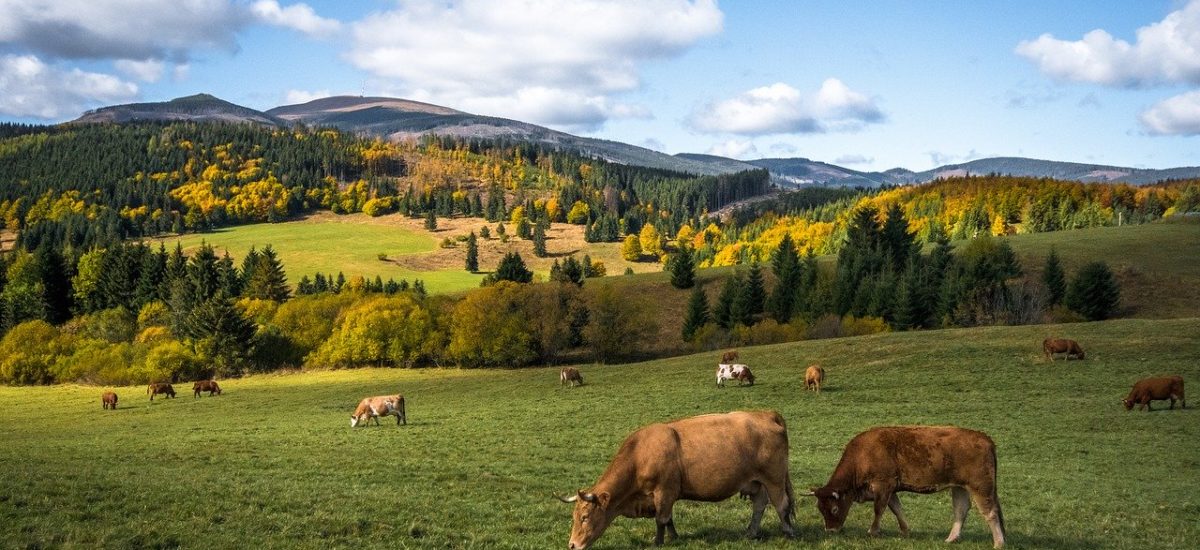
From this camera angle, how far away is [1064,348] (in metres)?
46.2

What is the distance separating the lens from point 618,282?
123000mm

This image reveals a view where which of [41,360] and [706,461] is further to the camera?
[41,360]

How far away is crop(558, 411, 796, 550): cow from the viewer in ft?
41.2

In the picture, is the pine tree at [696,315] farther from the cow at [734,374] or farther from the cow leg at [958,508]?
the cow leg at [958,508]

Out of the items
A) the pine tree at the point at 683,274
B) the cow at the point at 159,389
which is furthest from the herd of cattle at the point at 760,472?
the pine tree at the point at 683,274

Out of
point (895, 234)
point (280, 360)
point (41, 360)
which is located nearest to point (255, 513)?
point (280, 360)

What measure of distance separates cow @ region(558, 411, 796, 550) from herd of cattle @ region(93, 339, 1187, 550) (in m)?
0.02

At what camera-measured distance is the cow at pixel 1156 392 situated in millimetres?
33406

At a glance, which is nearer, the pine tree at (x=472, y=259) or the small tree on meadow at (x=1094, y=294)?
the small tree on meadow at (x=1094, y=294)

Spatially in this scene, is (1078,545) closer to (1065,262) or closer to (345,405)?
(345,405)

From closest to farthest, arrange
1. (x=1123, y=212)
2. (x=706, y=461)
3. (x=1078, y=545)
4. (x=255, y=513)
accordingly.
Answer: (x=706, y=461) < (x=1078, y=545) < (x=255, y=513) < (x=1123, y=212)

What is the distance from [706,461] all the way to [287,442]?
81.4 ft

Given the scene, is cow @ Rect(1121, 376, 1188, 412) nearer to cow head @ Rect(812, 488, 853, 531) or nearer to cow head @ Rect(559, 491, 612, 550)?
cow head @ Rect(812, 488, 853, 531)

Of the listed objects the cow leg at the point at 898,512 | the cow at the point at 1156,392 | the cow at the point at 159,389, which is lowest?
the cow at the point at 159,389
